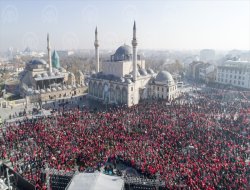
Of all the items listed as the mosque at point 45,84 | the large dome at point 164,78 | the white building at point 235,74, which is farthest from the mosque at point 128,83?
A: the white building at point 235,74

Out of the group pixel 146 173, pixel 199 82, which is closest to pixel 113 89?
pixel 146 173

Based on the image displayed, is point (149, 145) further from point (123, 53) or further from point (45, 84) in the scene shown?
point (45, 84)

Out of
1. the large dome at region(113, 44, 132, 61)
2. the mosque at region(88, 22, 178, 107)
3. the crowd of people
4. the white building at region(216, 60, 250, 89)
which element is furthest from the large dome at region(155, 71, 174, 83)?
the white building at region(216, 60, 250, 89)

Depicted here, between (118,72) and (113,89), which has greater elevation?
(118,72)

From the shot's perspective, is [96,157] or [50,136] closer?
[96,157]

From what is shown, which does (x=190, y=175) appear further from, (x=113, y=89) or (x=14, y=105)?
(x=14, y=105)

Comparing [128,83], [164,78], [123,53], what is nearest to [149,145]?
[128,83]

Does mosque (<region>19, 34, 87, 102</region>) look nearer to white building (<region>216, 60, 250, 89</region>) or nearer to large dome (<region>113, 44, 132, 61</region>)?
large dome (<region>113, 44, 132, 61</region>)
